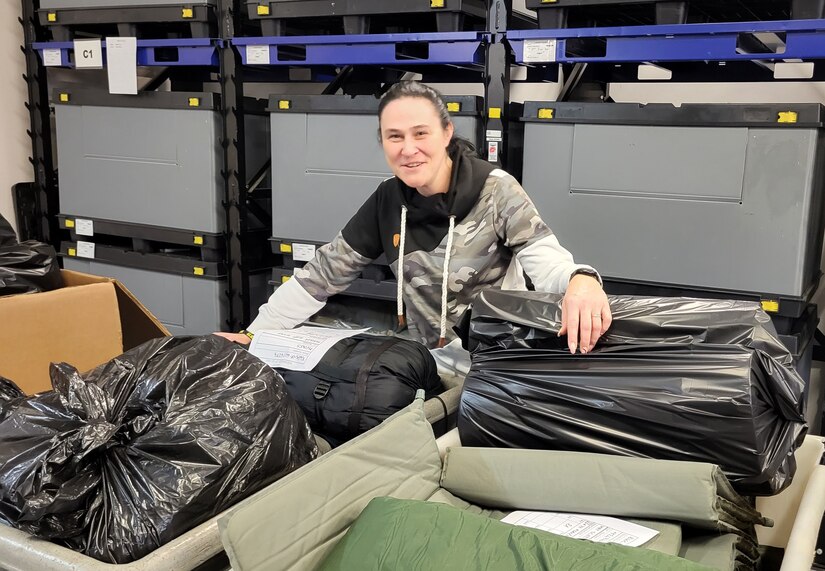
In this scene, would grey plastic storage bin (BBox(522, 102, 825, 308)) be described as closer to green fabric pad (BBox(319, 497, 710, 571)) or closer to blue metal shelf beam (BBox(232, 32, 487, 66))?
blue metal shelf beam (BBox(232, 32, 487, 66))

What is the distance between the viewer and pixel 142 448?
1.03 m

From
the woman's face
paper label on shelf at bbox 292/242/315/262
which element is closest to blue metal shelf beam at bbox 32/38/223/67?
paper label on shelf at bbox 292/242/315/262

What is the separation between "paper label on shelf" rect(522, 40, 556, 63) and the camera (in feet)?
7.37

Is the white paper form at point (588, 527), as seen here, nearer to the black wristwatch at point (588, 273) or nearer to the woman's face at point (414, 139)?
the black wristwatch at point (588, 273)

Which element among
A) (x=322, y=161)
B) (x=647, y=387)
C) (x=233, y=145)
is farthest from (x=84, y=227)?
(x=647, y=387)

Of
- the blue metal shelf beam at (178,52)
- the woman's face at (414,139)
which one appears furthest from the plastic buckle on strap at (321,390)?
the blue metal shelf beam at (178,52)

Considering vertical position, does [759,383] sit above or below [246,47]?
below

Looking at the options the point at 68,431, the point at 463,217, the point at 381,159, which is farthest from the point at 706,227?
the point at 68,431

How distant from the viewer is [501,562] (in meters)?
0.84

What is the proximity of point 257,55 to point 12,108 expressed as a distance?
1.45 metres

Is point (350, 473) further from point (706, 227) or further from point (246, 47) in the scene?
point (246, 47)

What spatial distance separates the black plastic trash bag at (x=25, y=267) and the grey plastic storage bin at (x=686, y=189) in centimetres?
138

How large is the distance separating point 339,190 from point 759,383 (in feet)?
5.79

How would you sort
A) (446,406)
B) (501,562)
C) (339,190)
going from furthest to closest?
(339,190) → (446,406) → (501,562)
